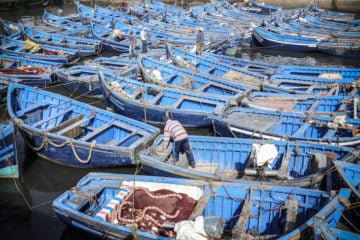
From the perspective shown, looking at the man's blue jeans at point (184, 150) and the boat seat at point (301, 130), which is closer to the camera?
the man's blue jeans at point (184, 150)

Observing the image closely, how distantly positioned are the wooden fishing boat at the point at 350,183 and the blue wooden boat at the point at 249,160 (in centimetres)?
37

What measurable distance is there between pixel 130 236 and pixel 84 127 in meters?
6.62

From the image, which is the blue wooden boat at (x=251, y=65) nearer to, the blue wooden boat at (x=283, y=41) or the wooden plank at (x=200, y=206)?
the blue wooden boat at (x=283, y=41)

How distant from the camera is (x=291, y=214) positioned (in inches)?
311

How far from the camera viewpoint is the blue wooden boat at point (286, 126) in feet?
37.3

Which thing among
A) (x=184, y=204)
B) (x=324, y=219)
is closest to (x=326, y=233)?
(x=324, y=219)

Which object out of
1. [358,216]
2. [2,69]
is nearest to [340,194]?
[358,216]

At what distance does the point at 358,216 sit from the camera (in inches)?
308

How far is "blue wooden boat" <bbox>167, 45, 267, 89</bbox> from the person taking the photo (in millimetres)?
16844

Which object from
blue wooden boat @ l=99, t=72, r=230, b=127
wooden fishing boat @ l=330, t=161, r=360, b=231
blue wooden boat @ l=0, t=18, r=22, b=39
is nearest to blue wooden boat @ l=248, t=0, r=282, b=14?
blue wooden boat @ l=0, t=18, r=22, b=39

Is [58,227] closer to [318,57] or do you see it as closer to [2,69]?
[2,69]

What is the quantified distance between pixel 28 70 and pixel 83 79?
409 cm

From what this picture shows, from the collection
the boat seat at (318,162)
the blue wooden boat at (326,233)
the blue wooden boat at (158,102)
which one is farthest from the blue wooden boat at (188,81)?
the blue wooden boat at (326,233)

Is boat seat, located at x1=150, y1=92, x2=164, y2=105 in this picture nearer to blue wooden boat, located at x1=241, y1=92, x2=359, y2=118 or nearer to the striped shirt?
blue wooden boat, located at x1=241, y1=92, x2=359, y2=118
